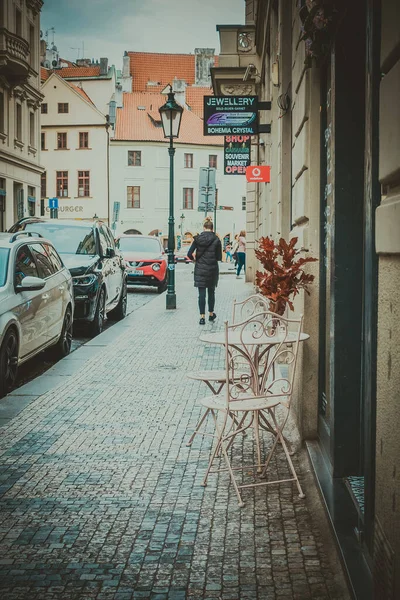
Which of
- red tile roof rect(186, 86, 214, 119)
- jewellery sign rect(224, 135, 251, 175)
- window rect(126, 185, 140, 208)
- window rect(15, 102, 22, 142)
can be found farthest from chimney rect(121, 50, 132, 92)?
jewellery sign rect(224, 135, 251, 175)

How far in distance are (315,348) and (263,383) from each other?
52 centimetres

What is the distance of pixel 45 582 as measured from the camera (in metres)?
3.84

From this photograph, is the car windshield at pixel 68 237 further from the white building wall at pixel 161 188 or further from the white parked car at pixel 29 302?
the white building wall at pixel 161 188

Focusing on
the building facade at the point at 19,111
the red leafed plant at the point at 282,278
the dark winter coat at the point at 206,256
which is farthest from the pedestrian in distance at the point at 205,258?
the building facade at the point at 19,111

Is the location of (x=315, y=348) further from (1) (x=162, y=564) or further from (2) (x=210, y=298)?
(2) (x=210, y=298)

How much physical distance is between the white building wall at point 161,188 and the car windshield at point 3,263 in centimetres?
6366

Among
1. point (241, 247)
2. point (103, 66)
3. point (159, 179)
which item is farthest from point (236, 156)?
point (103, 66)

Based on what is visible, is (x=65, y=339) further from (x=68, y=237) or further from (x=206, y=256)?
(x=206, y=256)

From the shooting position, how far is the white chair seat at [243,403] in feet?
17.7

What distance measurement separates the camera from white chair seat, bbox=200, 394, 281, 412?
17.7ft

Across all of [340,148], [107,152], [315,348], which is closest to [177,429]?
[315,348]

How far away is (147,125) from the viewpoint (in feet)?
254

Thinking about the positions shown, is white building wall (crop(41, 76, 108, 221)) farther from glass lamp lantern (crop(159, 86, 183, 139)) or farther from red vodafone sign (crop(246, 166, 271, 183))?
glass lamp lantern (crop(159, 86, 183, 139))

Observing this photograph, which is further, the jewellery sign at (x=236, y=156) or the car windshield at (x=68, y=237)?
the jewellery sign at (x=236, y=156)
